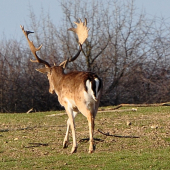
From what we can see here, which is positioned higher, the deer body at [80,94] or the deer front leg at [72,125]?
the deer body at [80,94]

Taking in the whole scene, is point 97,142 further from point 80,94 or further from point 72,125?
point 80,94

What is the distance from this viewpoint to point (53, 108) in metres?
24.8

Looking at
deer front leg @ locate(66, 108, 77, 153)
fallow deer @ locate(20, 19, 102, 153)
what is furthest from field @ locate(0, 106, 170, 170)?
fallow deer @ locate(20, 19, 102, 153)

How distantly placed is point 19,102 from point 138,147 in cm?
1477

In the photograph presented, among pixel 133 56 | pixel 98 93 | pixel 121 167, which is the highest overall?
pixel 133 56

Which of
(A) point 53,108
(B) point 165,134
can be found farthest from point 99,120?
(A) point 53,108

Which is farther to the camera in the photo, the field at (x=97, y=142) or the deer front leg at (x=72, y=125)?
the deer front leg at (x=72, y=125)

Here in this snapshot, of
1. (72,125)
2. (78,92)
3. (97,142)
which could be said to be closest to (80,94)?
(78,92)

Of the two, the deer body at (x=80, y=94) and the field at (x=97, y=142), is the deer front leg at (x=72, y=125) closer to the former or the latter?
the deer body at (x=80, y=94)

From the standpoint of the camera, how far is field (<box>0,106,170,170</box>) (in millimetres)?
8458

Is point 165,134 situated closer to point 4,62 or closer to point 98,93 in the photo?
point 98,93

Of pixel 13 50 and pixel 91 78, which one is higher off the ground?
pixel 13 50

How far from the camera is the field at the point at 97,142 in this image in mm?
8458

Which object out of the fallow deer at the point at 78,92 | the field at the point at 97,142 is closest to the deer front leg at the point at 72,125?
the fallow deer at the point at 78,92
